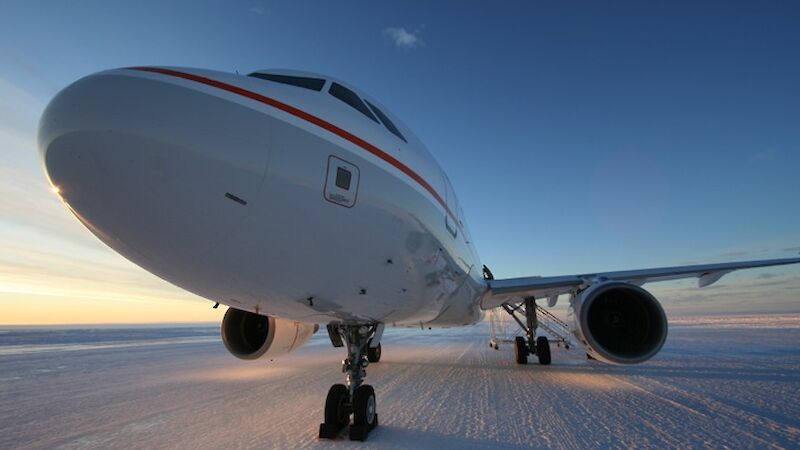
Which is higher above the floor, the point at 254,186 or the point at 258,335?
the point at 254,186

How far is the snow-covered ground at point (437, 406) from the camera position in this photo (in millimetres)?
4086

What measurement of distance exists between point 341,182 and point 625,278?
319 inches

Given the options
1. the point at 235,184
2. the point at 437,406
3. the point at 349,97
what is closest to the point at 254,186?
the point at 235,184

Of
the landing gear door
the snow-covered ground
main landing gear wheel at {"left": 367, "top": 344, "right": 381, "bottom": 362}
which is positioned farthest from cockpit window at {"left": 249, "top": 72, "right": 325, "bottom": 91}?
the snow-covered ground

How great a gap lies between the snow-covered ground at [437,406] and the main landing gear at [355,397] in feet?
0.60

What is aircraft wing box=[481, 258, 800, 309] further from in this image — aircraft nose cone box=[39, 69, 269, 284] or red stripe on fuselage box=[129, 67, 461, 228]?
aircraft nose cone box=[39, 69, 269, 284]

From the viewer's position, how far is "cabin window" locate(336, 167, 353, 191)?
2.56 m

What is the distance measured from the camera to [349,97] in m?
3.38

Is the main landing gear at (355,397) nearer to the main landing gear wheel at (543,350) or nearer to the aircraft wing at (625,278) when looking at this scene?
the aircraft wing at (625,278)

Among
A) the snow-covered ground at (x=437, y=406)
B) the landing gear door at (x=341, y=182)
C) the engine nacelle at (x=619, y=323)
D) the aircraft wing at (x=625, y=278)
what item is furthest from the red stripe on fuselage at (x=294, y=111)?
the aircraft wing at (x=625, y=278)

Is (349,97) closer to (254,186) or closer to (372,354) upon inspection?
(254,186)

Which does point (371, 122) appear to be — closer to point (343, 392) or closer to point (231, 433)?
point (343, 392)

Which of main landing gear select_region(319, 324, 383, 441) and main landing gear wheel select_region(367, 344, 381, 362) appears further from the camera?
main landing gear wheel select_region(367, 344, 381, 362)

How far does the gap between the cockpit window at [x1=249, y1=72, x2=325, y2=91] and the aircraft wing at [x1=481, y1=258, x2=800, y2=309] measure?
634 cm
